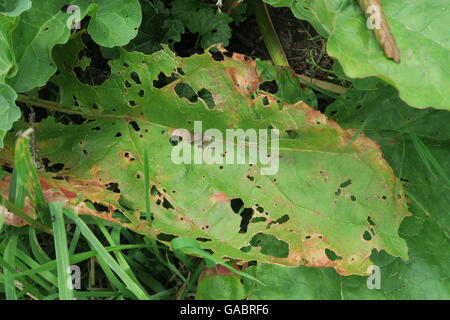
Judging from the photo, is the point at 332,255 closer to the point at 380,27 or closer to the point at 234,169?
the point at 234,169

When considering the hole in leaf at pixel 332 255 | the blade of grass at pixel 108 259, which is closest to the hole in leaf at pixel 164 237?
the blade of grass at pixel 108 259

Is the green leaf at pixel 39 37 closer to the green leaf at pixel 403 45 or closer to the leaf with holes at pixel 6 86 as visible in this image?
the leaf with holes at pixel 6 86

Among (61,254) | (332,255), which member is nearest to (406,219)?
(332,255)

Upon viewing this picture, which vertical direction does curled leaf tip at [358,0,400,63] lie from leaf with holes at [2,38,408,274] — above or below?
above

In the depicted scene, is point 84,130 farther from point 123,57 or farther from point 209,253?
point 209,253

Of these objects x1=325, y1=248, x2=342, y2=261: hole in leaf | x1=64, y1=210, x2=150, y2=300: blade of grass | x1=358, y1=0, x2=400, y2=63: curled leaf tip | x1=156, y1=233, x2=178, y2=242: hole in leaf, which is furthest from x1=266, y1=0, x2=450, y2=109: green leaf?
x1=64, y1=210, x2=150, y2=300: blade of grass

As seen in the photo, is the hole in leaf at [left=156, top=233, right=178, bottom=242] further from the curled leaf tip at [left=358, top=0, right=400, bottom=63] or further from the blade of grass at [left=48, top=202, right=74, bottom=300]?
the curled leaf tip at [left=358, top=0, right=400, bottom=63]
